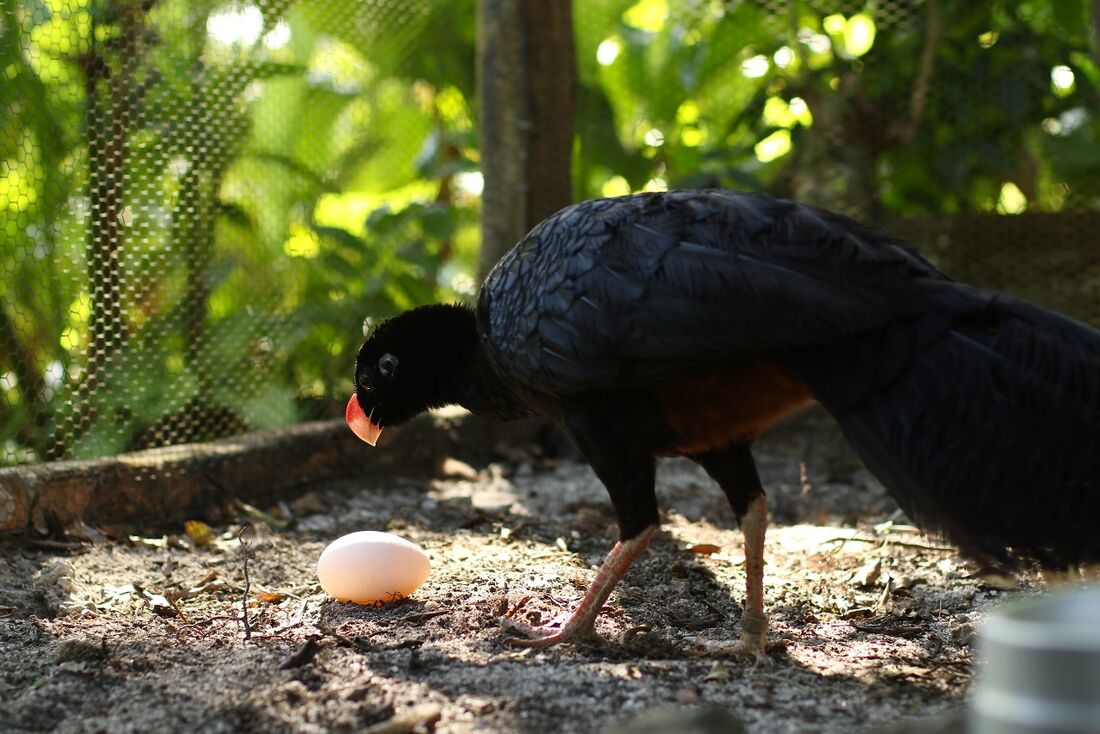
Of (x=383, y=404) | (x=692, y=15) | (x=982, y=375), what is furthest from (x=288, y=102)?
(x=982, y=375)

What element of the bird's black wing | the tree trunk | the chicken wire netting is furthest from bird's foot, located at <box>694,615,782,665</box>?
the tree trunk

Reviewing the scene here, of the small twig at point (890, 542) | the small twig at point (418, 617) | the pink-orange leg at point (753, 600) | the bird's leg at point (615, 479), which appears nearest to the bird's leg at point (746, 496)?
the pink-orange leg at point (753, 600)

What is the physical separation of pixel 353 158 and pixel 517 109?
995 mm

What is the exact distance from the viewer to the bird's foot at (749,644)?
292cm

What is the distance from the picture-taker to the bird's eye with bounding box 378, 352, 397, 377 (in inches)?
151

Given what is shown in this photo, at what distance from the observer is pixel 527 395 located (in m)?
3.37

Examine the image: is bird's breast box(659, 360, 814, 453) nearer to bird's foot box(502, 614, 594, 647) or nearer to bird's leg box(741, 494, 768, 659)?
bird's leg box(741, 494, 768, 659)

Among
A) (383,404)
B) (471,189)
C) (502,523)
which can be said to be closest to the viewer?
(383,404)

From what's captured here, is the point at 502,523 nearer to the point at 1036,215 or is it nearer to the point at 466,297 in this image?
the point at 466,297

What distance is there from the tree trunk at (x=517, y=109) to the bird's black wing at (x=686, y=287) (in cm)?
276

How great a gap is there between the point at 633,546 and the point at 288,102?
3223 millimetres

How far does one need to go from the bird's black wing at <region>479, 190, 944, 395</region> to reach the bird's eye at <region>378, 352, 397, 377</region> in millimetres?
673

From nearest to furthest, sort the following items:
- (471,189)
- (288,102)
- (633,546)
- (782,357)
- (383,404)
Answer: (782,357)
(633,546)
(383,404)
(288,102)
(471,189)

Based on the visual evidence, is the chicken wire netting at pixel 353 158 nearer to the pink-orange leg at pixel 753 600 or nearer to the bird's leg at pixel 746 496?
the bird's leg at pixel 746 496
